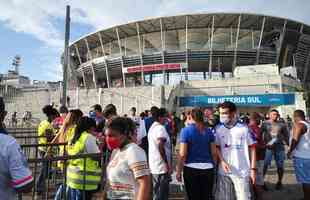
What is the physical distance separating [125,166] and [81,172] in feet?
4.48

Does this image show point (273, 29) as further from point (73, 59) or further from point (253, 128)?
point (253, 128)

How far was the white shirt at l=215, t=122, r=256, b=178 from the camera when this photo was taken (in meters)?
3.30

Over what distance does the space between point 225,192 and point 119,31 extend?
4456 cm

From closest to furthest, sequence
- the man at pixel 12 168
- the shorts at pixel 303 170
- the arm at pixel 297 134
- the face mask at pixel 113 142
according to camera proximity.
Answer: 1. the man at pixel 12 168
2. the face mask at pixel 113 142
3. the shorts at pixel 303 170
4. the arm at pixel 297 134

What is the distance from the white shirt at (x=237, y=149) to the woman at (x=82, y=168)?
1.57 m

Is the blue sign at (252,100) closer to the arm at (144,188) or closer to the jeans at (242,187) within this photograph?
the jeans at (242,187)

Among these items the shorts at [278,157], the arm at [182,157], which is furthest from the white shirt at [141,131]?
the shorts at [278,157]

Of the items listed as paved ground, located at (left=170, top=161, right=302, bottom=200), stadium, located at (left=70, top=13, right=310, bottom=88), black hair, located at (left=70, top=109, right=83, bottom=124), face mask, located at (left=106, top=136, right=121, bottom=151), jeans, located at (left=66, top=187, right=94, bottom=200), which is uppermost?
stadium, located at (left=70, top=13, right=310, bottom=88)

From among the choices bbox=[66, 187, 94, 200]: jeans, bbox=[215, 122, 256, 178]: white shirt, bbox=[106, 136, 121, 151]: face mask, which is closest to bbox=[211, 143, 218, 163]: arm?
bbox=[215, 122, 256, 178]: white shirt

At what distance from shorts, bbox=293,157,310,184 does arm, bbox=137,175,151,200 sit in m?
3.39

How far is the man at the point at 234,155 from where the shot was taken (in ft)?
10.7

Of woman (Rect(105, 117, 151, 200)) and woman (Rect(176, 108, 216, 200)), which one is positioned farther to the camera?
woman (Rect(176, 108, 216, 200))

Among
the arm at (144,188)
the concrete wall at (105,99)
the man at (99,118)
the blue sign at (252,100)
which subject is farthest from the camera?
the concrete wall at (105,99)

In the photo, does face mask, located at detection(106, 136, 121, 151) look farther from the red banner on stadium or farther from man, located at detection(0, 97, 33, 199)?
the red banner on stadium
